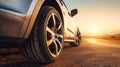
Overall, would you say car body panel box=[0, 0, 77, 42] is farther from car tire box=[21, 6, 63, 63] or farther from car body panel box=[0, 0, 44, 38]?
car tire box=[21, 6, 63, 63]

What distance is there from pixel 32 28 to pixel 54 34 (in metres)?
0.60

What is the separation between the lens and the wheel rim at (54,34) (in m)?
3.53

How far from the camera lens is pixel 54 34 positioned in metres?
3.73

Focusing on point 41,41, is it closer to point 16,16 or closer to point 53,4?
point 16,16

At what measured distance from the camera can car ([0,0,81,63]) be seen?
258 cm

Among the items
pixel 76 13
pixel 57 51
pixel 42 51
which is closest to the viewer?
pixel 42 51

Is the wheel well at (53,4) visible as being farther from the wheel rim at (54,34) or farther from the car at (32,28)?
the wheel rim at (54,34)

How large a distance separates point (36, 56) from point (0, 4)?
969 millimetres

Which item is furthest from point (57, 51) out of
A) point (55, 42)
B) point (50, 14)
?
point (50, 14)

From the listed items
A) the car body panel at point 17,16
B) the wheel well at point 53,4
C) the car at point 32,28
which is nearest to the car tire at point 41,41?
the car at point 32,28

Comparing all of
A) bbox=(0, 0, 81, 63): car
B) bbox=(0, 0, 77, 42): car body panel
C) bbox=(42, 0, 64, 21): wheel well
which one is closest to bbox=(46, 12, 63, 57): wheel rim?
bbox=(0, 0, 81, 63): car

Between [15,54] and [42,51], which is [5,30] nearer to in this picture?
[42,51]

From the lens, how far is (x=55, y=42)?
3.75 metres

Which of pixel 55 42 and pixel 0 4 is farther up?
pixel 0 4
